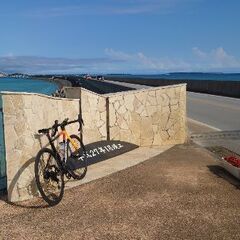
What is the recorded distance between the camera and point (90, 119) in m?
11.1

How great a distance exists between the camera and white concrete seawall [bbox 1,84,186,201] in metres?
7.73

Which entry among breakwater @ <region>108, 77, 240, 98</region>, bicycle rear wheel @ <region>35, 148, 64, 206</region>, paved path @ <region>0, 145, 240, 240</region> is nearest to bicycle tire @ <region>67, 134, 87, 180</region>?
paved path @ <region>0, 145, 240, 240</region>

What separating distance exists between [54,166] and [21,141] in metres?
0.62

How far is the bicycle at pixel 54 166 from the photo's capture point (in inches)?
295

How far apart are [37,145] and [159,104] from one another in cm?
536

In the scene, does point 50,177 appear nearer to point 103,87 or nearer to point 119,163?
point 119,163

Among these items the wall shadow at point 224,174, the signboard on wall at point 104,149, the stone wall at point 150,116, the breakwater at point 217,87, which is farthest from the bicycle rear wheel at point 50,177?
the breakwater at point 217,87

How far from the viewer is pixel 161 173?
30.8 feet

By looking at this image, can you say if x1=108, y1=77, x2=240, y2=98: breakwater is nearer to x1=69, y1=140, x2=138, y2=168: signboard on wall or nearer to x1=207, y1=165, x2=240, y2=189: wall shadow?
x1=69, y1=140, x2=138, y2=168: signboard on wall

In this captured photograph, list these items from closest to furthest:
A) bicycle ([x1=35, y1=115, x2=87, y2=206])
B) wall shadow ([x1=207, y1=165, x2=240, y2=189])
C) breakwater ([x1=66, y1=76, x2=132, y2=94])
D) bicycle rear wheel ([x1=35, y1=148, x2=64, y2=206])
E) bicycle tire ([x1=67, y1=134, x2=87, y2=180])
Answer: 1. bicycle ([x1=35, y1=115, x2=87, y2=206])
2. bicycle rear wheel ([x1=35, y1=148, x2=64, y2=206])
3. wall shadow ([x1=207, y1=165, x2=240, y2=189])
4. bicycle tire ([x1=67, y1=134, x2=87, y2=180])
5. breakwater ([x1=66, y1=76, x2=132, y2=94])

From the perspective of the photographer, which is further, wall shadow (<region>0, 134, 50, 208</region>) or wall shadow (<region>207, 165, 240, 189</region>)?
wall shadow (<region>207, 165, 240, 189</region>)

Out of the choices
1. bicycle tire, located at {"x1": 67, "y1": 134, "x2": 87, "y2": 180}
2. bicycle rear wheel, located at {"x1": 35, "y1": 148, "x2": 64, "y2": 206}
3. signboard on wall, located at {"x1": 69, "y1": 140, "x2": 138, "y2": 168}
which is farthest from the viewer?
signboard on wall, located at {"x1": 69, "y1": 140, "x2": 138, "y2": 168}

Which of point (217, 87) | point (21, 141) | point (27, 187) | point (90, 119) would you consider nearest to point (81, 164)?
point (90, 119)

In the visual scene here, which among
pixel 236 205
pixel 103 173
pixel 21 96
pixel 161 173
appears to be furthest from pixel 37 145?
pixel 236 205
